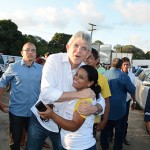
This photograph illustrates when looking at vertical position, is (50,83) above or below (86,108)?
above

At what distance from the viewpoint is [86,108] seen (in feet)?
8.41

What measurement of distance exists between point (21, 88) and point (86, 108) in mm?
2192

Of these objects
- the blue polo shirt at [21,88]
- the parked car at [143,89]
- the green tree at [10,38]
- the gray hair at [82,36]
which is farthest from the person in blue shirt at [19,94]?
the green tree at [10,38]

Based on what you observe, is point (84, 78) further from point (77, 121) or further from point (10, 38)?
point (10, 38)

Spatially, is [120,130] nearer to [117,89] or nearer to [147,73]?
[117,89]

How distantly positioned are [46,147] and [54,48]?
5974cm

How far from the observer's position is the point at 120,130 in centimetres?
571

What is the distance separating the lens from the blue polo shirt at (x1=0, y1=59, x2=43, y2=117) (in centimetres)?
454

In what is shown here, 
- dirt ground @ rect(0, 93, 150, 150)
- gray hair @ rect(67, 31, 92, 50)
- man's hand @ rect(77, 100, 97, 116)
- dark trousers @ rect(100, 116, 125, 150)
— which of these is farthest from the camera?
dirt ground @ rect(0, 93, 150, 150)

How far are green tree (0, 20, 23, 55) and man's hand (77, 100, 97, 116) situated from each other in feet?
133

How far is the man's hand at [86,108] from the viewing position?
255cm

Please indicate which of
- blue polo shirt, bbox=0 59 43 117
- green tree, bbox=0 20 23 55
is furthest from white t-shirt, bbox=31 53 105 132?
green tree, bbox=0 20 23 55

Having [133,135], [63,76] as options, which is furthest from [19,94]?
[133,135]

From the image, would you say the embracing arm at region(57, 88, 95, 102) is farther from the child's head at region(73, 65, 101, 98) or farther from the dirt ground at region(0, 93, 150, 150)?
the dirt ground at region(0, 93, 150, 150)
